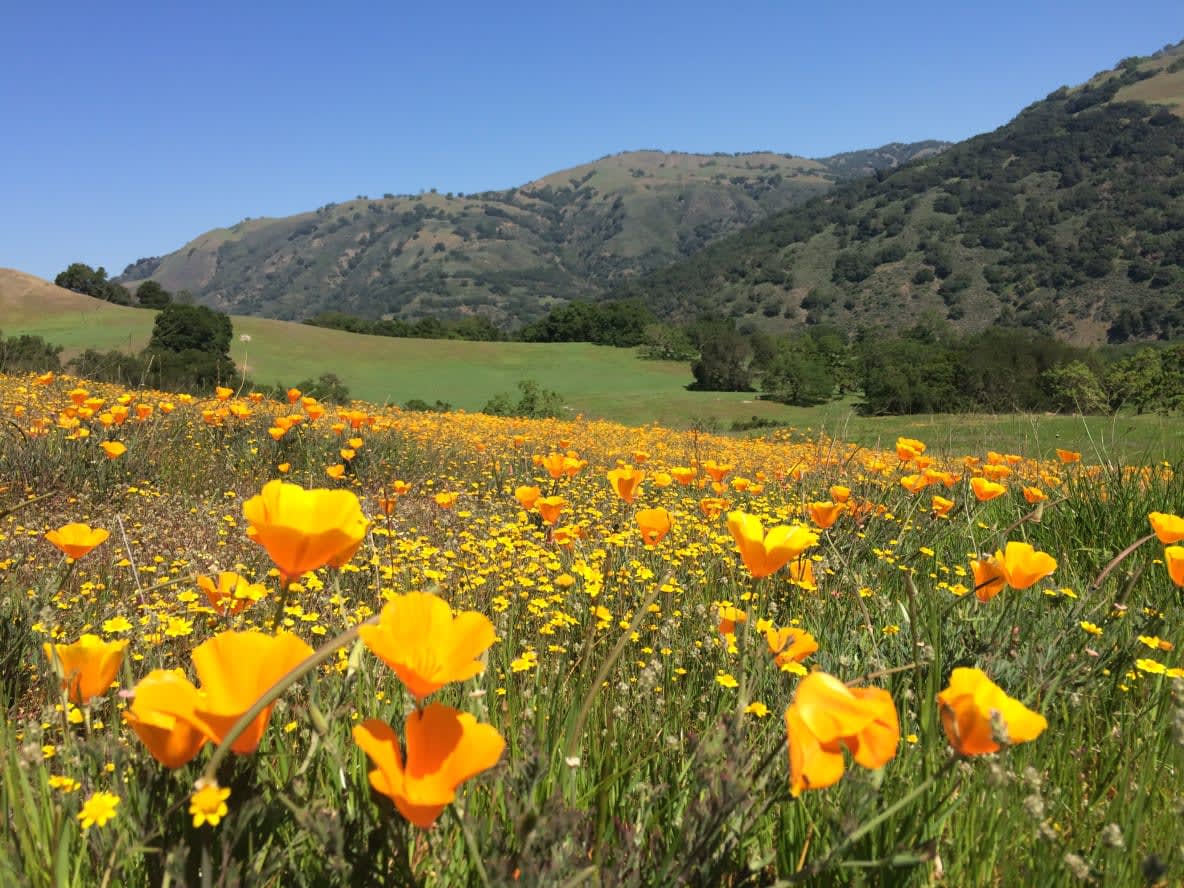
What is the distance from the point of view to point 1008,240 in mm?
101312

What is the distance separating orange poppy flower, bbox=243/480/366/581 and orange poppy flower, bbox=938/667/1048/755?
732 mm

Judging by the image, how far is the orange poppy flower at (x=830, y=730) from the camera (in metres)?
0.77

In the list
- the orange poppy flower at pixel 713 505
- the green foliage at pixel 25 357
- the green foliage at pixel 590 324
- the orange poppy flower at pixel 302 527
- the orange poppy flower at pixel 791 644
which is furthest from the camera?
the green foliage at pixel 590 324

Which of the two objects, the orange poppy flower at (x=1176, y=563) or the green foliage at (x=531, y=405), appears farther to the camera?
the green foliage at (x=531, y=405)

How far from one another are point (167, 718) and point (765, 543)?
98 cm

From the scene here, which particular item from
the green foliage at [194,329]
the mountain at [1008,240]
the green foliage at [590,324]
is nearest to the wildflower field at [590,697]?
the green foliage at [194,329]

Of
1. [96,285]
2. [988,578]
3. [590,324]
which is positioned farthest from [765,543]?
[590,324]

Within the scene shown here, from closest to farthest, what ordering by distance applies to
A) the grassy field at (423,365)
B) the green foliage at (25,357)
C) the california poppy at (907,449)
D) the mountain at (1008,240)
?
Result: the california poppy at (907,449) → the green foliage at (25,357) → the grassy field at (423,365) → the mountain at (1008,240)

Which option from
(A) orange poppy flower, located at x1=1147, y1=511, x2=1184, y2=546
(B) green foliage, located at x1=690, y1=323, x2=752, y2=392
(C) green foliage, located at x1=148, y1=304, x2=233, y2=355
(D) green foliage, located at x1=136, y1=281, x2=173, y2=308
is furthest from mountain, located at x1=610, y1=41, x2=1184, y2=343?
(A) orange poppy flower, located at x1=1147, y1=511, x2=1184, y2=546

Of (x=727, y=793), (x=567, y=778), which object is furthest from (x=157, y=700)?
(x=567, y=778)

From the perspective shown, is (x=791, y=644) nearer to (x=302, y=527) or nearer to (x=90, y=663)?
(x=302, y=527)

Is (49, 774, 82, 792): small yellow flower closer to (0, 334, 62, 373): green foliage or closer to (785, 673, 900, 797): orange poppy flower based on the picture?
(785, 673, 900, 797): orange poppy flower

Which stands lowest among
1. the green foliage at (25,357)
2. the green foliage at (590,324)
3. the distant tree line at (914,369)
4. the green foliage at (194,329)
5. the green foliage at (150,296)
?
the distant tree line at (914,369)

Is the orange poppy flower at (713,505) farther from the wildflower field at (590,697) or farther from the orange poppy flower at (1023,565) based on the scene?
the orange poppy flower at (1023,565)
